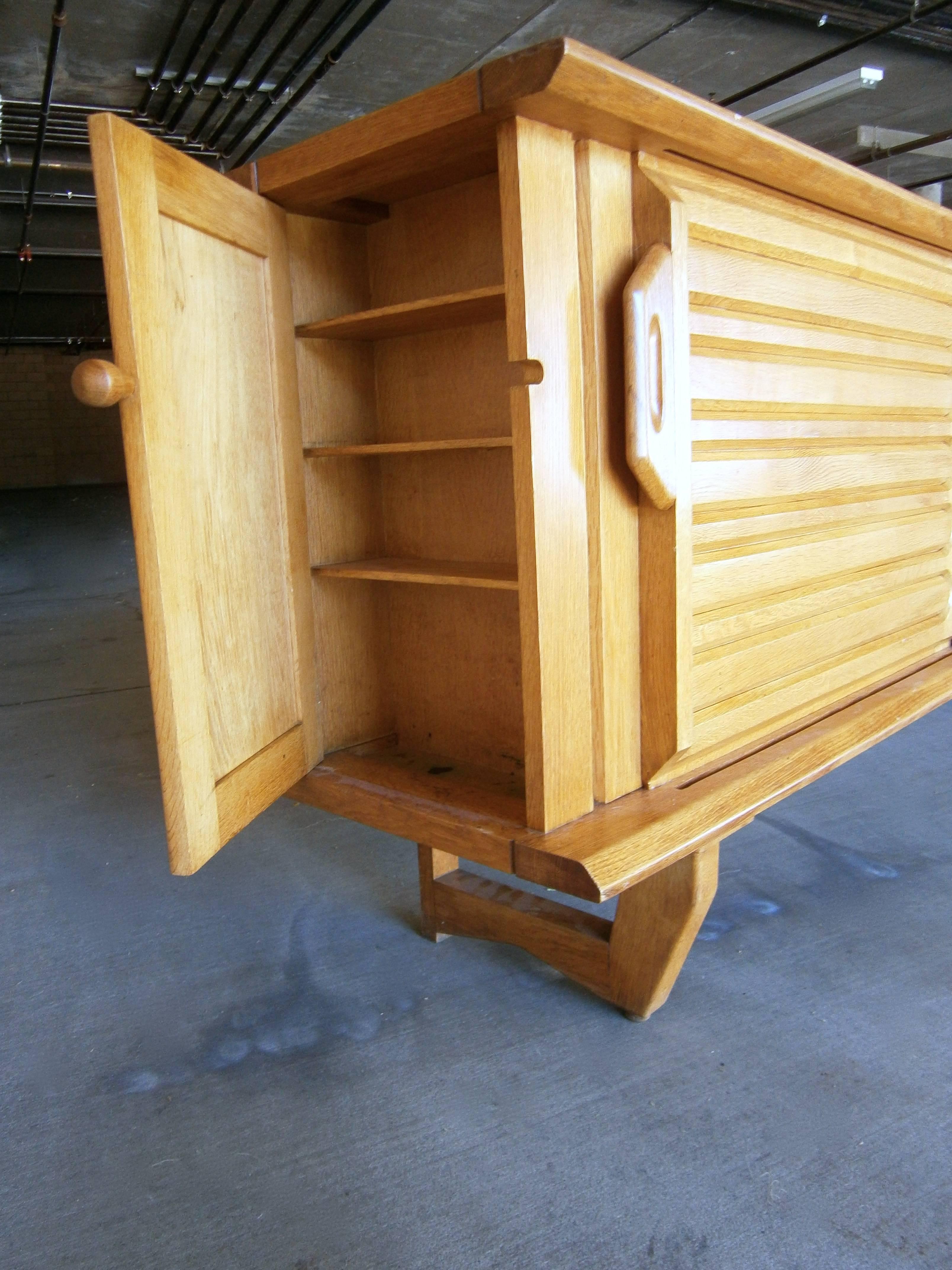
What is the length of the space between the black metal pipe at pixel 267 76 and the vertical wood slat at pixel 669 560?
3167 mm

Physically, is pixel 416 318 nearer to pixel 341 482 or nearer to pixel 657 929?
pixel 341 482

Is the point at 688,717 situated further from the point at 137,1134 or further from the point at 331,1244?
the point at 137,1134

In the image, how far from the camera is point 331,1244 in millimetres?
1749

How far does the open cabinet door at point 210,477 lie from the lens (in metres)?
1.41

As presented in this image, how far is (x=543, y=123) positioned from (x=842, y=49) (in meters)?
3.85

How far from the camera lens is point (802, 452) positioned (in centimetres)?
220

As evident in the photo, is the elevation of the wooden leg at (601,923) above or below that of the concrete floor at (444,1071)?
above

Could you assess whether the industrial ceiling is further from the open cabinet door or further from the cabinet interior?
the open cabinet door

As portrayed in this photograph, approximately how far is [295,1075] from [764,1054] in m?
1.11

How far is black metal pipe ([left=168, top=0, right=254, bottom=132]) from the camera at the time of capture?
418cm

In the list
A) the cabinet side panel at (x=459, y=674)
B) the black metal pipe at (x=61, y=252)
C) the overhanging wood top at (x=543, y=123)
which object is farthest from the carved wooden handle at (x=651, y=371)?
the black metal pipe at (x=61, y=252)

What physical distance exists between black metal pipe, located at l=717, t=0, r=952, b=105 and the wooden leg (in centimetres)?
392

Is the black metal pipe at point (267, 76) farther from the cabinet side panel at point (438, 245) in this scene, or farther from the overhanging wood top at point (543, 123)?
the overhanging wood top at point (543, 123)

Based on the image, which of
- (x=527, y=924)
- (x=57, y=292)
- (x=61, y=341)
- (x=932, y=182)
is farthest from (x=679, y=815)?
(x=61, y=341)
